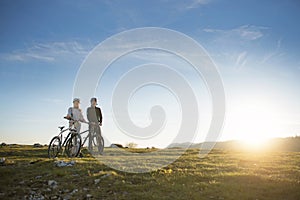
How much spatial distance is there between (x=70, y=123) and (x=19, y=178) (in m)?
6.51

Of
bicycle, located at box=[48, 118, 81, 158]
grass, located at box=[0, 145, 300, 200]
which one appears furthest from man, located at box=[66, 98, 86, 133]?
grass, located at box=[0, 145, 300, 200]

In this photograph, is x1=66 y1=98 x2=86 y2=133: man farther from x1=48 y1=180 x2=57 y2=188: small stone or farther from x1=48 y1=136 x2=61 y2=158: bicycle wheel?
x1=48 y1=180 x2=57 y2=188: small stone

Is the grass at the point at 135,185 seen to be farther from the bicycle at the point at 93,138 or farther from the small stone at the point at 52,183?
the bicycle at the point at 93,138

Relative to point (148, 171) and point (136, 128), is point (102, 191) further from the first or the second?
point (136, 128)

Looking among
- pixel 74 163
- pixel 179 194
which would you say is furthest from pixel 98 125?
pixel 179 194

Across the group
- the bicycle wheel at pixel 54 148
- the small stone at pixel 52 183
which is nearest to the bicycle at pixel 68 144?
the bicycle wheel at pixel 54 148

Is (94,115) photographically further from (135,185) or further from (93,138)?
(135,185)

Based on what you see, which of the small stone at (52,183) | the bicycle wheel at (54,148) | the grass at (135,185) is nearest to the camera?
the grass at (135,185)

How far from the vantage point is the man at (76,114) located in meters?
19.2

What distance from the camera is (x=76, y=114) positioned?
19.4 m

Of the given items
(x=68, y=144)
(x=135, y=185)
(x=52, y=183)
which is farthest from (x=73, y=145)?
(x=135, y=185)

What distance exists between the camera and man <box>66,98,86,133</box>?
754 inches

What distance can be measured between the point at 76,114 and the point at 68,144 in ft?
6.87

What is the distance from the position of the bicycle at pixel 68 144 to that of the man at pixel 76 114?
1.14ft
